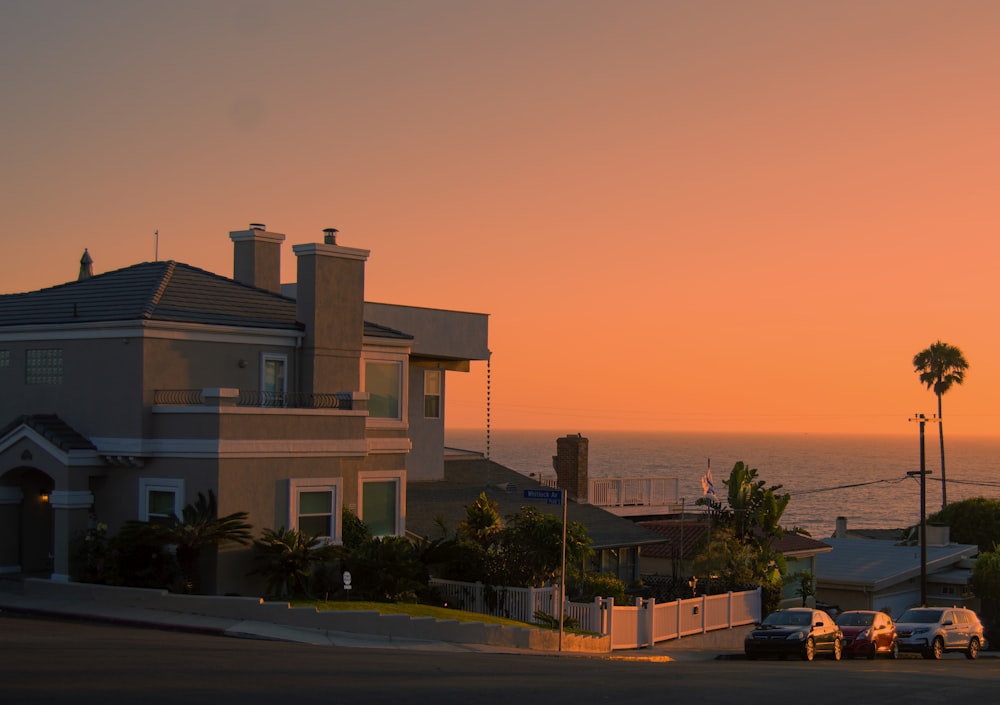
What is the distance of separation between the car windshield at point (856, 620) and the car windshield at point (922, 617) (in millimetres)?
3096

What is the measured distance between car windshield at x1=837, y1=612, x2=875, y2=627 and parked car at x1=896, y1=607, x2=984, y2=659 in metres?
2.03

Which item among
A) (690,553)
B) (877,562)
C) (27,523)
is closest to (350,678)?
(27,523)

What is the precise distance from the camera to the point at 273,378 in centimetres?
3059

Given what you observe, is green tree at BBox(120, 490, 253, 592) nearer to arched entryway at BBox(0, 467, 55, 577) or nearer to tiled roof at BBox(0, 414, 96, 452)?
tiled roof at BBox(0, 414, 96, 452)

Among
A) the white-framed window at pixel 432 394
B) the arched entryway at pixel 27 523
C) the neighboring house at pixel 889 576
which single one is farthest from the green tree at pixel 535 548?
the neighboring house at pixel 889 576

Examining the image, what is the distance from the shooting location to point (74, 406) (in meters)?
28.9

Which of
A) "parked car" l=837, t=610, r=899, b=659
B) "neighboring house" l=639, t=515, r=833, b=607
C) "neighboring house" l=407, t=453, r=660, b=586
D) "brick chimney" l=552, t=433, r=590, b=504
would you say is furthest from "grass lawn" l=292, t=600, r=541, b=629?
"brick chimney" l=552, t=433, r=590, b=504

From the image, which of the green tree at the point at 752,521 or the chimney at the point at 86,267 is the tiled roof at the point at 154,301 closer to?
the chimney at the point at 86,267

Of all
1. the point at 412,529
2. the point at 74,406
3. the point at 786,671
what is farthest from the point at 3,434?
the point at 786,671

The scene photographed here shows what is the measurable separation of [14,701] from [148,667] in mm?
3208

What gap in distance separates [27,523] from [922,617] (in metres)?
26.2

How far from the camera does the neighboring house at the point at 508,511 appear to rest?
35.6m

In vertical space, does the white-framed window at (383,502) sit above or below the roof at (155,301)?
below

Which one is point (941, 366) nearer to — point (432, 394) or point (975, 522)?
point (975, 522)
